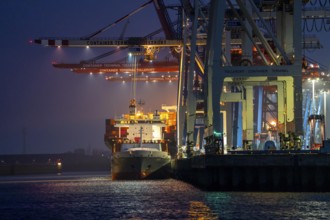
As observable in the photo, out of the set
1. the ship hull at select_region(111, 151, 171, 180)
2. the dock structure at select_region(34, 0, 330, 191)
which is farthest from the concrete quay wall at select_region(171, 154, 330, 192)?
the ship hull at select_region(111, 151, 171, 180)

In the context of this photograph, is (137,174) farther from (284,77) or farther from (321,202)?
(321,202)

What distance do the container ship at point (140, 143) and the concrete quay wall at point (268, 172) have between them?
113ft

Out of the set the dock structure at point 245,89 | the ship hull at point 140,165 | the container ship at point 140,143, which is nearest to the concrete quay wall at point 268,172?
the dock structure at point 245,89

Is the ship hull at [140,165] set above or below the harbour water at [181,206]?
above

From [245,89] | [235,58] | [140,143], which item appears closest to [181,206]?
[245,89]

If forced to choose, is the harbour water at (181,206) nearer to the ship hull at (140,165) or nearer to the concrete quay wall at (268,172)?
the concrete quay wall at (268,172)

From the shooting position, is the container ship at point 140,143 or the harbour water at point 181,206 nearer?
the harbour water at point 181,206

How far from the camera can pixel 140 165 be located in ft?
265

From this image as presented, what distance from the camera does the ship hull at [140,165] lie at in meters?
80.5

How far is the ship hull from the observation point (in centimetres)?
8050

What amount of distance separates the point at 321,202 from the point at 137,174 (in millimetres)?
43282

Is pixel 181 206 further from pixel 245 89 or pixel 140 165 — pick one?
pixel 140 165

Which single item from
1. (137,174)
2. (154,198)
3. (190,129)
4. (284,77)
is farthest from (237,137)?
(154,198)

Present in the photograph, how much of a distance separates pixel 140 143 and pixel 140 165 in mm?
8635
